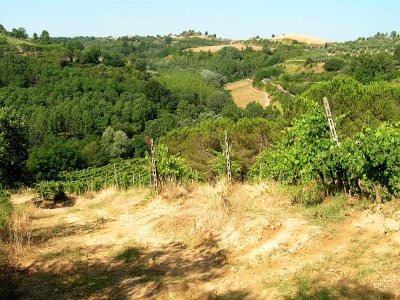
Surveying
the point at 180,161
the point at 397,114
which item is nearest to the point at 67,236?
the point at 180,161

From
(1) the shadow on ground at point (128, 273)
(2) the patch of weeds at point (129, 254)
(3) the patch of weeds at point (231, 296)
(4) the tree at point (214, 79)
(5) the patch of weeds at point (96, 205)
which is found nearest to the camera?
(3) the patch of weeds at point (231, 296)

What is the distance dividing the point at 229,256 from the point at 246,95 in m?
107

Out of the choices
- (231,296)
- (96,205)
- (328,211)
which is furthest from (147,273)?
(96,205)

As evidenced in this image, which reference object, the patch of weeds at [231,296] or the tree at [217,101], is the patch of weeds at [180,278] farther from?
the tree at [217,101]

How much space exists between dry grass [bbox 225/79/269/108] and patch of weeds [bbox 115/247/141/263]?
278 feet

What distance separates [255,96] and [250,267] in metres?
102

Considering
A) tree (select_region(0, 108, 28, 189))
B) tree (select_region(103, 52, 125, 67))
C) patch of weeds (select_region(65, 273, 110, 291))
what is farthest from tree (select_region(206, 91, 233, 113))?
patch of weeds (select_region(65, 273, 110, 291))

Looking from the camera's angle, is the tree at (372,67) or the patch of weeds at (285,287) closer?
the patch of weeds at (285,287)

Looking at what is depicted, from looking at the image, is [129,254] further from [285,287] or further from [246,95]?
[246,95]

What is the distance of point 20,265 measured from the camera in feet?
29.1

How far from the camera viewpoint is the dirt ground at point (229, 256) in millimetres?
6273

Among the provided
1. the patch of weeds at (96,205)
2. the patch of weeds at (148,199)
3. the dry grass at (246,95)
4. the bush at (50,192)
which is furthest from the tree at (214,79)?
the patch of weeds at (148,199)

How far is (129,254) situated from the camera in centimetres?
947

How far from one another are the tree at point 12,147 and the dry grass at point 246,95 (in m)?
75.0
